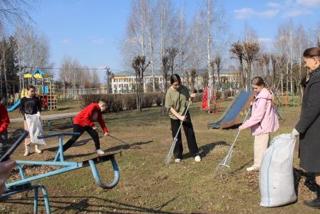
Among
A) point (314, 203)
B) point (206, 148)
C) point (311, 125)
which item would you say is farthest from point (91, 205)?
point (206, 148)

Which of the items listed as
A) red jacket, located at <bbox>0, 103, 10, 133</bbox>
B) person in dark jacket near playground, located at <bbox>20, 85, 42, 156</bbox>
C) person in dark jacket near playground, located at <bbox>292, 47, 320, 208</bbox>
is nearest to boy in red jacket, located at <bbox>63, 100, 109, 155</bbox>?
person in dark jacket near playground, located at <bbox>20, 85, 42, 156</bbox>

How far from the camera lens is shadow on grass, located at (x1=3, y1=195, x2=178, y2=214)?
5.90 meters

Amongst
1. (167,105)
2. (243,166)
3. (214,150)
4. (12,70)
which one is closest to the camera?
(243,166)

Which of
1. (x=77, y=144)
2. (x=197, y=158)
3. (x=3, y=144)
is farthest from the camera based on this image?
(x=77, y=144)

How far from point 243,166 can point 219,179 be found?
1.13m

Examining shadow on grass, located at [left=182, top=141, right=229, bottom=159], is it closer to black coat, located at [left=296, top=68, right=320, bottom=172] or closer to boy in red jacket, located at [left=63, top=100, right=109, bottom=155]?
boy in red jacket, located at [left=63, top=100, right=109, bottom=155]

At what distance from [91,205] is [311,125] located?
2.85 meters

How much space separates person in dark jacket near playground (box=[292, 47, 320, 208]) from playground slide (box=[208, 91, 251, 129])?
9237 mm

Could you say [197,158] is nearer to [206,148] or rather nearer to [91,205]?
[206,148]

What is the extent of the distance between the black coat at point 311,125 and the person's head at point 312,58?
10 cm

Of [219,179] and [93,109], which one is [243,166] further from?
[93,109]

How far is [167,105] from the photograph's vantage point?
351 inches

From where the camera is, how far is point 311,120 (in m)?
5.33

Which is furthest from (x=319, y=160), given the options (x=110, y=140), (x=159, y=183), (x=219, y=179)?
(x=110, y=140)
